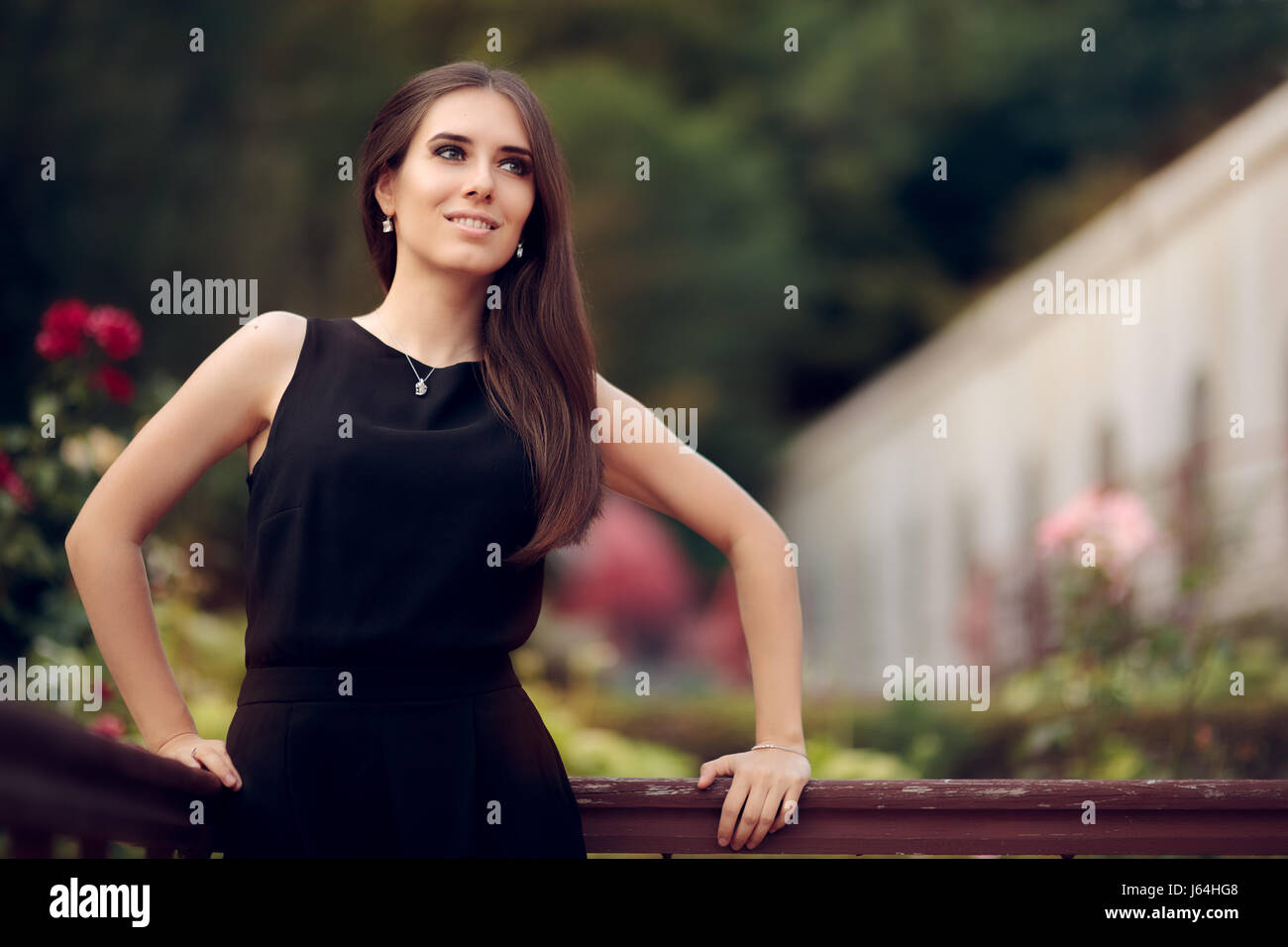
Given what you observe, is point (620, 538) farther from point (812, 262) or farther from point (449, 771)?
point (449, 771)

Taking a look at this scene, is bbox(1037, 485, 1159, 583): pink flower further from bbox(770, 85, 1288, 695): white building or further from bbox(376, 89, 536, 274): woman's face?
bbox(376, 89, 536, 274): woman's face

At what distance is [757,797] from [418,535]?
614 millimetres

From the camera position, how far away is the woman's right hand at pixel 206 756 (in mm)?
2008

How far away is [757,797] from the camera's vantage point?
2.14m

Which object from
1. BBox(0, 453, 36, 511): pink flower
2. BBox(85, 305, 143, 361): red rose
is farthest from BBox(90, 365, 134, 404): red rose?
BBox(0, 453, 36, 511): pink flower

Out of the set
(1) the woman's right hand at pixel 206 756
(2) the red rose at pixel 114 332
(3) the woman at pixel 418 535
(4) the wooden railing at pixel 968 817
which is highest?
(2) the red rose at pixel 114 332

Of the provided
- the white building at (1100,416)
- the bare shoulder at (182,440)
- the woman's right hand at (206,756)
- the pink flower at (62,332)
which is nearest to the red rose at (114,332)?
the pink flower at (62,332)

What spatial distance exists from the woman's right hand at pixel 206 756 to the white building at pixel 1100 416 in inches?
209

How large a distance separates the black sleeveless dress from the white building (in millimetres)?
5151

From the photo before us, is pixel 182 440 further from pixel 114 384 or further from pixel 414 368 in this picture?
pixel 114 384

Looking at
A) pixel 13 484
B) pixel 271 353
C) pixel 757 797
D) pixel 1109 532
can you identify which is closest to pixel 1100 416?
pixel 1109 532

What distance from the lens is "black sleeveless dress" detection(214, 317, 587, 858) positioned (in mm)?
2031

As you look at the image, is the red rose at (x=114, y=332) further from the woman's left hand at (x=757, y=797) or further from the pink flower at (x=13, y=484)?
the woman's left hand at (x=757, y=797)

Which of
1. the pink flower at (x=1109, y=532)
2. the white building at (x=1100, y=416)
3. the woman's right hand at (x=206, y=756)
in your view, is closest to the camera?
the woman's right hand at (x=206, y=756)
